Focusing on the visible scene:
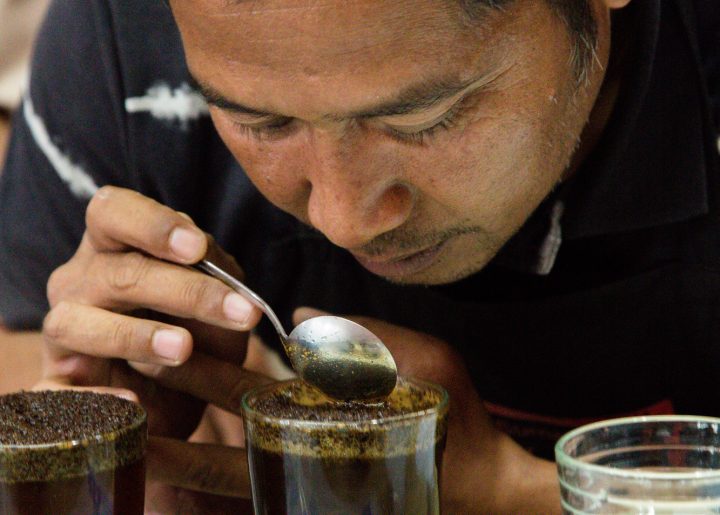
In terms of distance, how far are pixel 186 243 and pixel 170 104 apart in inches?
17.4

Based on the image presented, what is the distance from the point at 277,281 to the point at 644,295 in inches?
20.2

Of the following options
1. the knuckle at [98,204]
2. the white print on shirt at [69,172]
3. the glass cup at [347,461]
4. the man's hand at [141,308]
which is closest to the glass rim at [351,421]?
the glass cup at [347,461]

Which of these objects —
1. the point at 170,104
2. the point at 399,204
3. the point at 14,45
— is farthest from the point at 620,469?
the point at 14,45

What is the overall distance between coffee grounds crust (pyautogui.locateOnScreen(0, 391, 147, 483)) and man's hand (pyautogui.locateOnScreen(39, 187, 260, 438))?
0.50 ft

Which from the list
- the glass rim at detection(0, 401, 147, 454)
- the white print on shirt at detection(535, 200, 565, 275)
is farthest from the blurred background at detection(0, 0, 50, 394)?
the glass rim at detection(0, 401, 147, 454)

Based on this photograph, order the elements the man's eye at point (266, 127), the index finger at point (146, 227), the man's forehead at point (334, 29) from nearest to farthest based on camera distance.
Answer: the man's forehead at point (334, 29)
the man's eye at point (266, 127)
the index finger at point (146, 227)

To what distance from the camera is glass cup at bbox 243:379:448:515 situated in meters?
0.82

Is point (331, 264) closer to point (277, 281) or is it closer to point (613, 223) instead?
point (277, 281)

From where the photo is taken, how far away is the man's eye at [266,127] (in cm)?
98

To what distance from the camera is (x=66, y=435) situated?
83cm

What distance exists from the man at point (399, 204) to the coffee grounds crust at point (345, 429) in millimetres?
179

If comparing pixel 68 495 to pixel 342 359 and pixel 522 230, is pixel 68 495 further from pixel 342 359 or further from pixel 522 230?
pixel 522 230

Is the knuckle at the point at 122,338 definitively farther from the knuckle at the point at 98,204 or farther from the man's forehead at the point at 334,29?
the man's forehead at the point at 334,29

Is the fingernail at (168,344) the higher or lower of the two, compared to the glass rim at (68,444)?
lower
